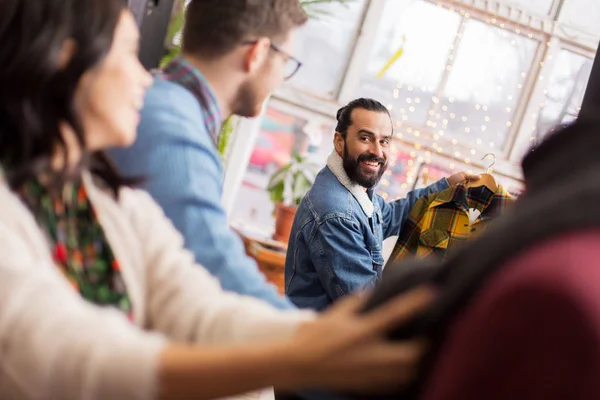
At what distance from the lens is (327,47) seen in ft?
16.3

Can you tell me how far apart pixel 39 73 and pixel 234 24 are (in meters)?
0.74

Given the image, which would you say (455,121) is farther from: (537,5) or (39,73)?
(39,73)

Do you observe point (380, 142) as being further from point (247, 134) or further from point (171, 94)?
point (247, 134)

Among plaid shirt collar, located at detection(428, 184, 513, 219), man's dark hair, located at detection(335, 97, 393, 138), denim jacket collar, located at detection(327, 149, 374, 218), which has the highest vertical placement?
man's dark hair, located at detection(335, 97, 393, 138)

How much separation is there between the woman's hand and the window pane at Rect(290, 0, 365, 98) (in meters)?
4.41

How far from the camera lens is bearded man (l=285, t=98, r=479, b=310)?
2.35 m

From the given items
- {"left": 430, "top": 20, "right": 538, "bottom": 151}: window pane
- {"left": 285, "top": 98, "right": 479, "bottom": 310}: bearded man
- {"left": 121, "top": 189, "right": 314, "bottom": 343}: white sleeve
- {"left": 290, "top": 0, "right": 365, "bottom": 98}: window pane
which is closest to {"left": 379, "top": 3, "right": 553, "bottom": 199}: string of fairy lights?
{"left": 430, "top": 20, "right": 538, "bottom": 151}: window pane

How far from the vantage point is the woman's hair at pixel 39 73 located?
0.83 metres

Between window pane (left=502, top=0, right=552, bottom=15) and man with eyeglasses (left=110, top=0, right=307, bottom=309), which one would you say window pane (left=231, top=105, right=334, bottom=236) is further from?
man with eyeglasses (left=110, top=0, right=307, bottom=309)

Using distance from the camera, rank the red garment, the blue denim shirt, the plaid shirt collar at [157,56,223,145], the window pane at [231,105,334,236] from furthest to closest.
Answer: the window pane at [231,105,334,236], the plaid shirt collar at [157,56,223,145], the blue denim shirt, the red garment

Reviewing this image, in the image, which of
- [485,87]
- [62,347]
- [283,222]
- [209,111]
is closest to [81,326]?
[62,347]

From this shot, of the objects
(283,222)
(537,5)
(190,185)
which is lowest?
(283,222)

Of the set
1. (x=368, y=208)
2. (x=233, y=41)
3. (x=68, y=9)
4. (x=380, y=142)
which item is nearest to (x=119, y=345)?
(x=68, y=9)

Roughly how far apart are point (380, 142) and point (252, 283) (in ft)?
5.64
